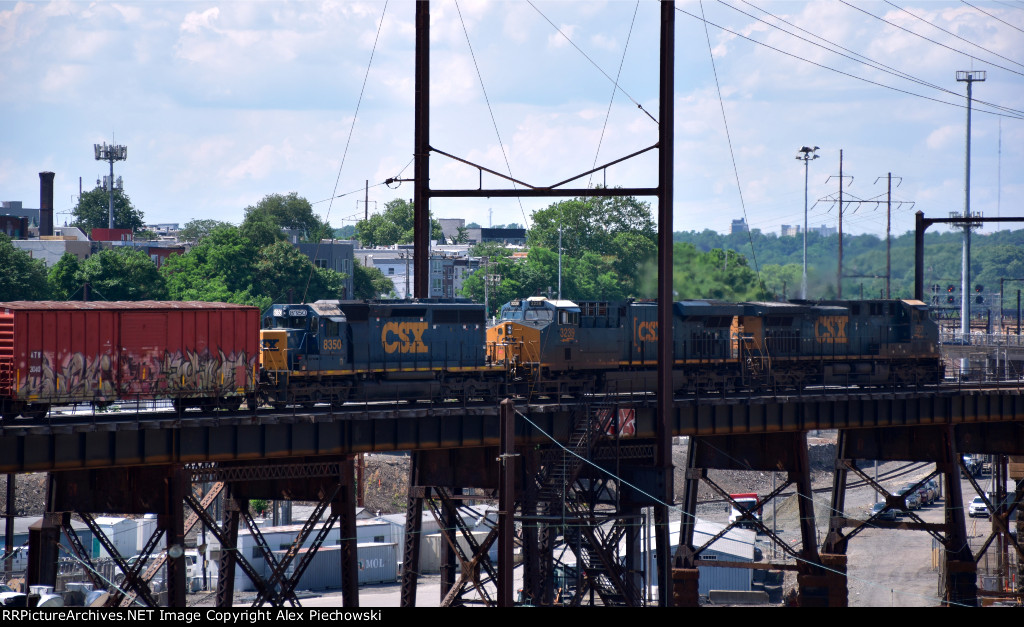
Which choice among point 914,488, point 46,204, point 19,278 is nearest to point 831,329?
point 914,488

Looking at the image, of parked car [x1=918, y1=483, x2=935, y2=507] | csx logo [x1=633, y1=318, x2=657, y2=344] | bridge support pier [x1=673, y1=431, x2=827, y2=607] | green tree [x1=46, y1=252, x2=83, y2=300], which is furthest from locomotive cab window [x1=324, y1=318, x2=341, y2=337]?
parked car [x1=918, y1=483, x2=935, y2=507]

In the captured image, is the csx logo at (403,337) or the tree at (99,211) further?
the tree at (99,211)

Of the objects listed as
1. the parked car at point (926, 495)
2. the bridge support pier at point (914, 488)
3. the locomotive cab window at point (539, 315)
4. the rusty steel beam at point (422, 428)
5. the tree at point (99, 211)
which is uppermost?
the tree at point (99, 211)

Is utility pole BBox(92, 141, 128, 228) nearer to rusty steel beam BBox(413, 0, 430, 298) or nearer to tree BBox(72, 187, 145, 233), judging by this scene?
tree BBox(72, 187, 145, 233)

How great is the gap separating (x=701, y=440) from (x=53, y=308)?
21993 millimetres

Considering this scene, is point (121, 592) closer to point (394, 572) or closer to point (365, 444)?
point (365, 444)

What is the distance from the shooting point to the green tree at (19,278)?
79562 mm

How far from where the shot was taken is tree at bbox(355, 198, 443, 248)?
596 ft

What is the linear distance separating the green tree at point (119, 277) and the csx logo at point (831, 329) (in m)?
57.0

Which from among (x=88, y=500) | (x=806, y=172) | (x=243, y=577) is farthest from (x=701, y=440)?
(x=806, y=172)

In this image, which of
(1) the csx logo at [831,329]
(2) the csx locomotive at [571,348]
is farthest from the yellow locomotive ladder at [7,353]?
(1) the csx logo at [831,329]

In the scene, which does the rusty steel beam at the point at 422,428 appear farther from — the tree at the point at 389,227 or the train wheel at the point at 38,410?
the tree at the point at 389,227

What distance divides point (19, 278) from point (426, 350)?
5632 cm

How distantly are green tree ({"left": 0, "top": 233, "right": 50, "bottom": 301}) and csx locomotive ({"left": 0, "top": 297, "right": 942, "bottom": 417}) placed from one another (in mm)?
49531
